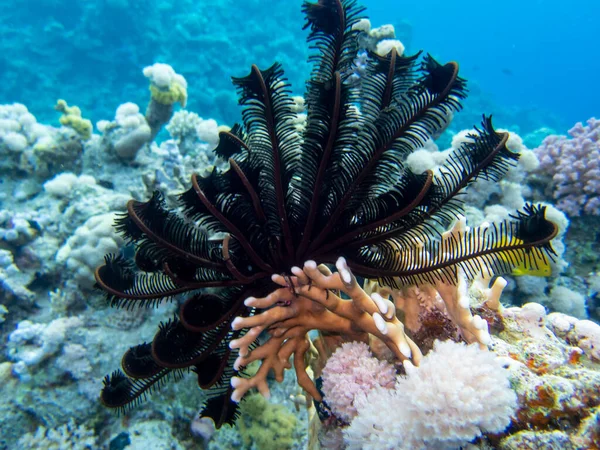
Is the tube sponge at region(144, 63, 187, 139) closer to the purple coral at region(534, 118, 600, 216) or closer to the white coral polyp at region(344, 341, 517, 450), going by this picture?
the purple coral at region(534, 118, 600, 216)

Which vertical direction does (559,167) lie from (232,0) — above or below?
below

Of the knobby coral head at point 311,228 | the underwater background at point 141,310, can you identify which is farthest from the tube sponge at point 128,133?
the knobby coral head at point 311,228

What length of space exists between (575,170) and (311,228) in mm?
6439

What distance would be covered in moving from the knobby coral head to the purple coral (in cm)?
514

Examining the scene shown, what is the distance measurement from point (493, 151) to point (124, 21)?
127 feet

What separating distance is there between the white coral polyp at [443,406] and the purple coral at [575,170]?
243 inches

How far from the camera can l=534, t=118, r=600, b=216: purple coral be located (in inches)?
260

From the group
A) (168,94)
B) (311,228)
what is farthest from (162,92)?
(311,228)

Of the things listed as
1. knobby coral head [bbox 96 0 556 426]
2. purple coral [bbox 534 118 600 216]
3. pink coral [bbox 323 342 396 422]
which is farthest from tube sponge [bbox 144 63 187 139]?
purple coral [bbox 534 118 600 216]

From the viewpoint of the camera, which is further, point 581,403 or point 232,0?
point 232,0

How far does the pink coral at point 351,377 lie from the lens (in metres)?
2.51

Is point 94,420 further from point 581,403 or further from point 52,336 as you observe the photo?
point 581,403

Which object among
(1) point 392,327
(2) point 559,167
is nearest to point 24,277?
(1) point 392,327

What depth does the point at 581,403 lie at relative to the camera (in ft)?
6.53
